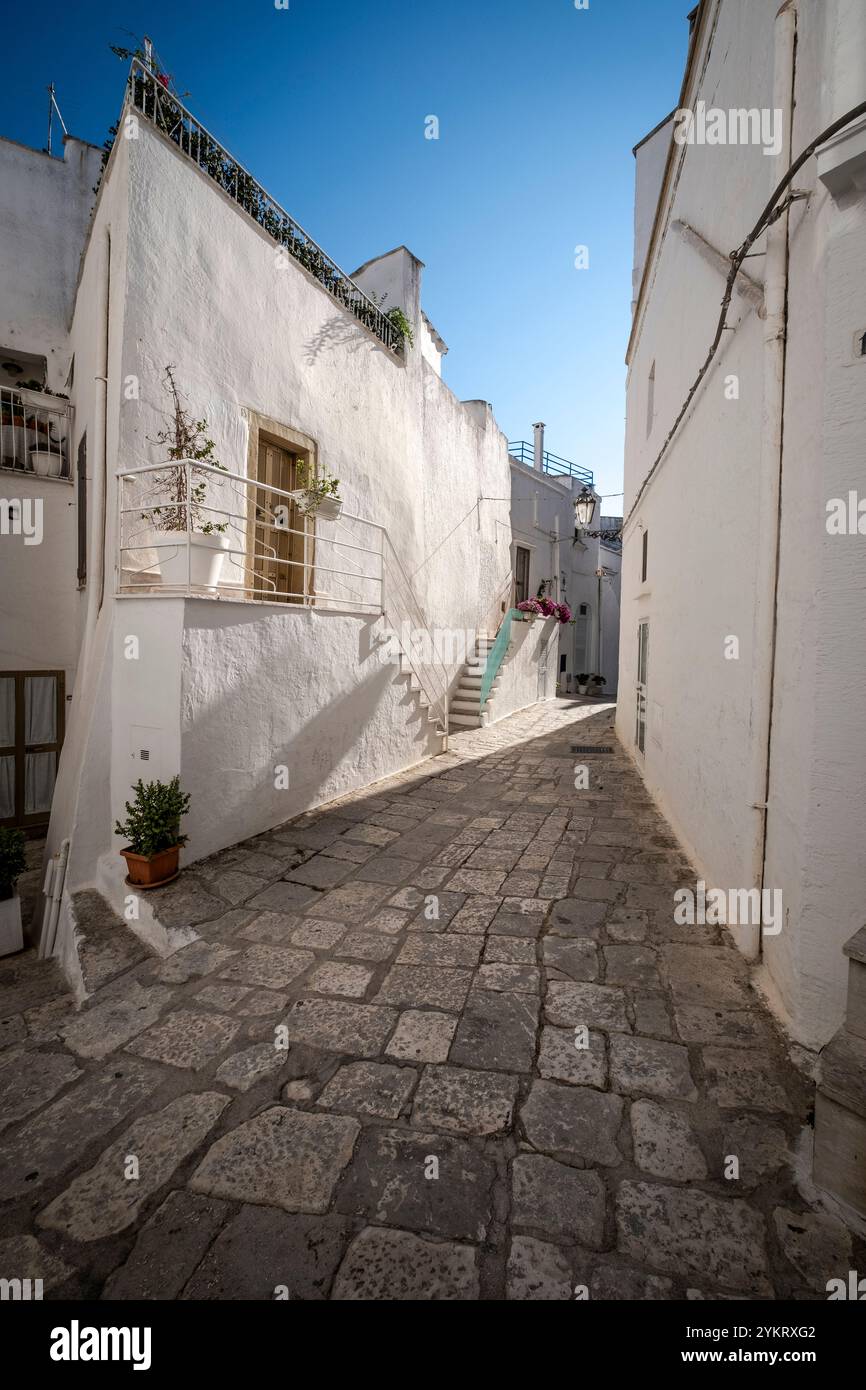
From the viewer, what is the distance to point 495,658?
11.5 metres

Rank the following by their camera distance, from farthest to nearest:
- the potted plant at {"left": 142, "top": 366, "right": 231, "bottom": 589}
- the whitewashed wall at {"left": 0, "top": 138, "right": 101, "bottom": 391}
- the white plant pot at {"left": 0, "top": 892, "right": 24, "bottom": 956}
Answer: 1. the whitewashed wall at {"left": 0, "top": 138, "right": 101, "bottom": 391}
2. the white plant pot at {"left": 0, "top": 892, "right": 24, "bottom": 956}
3. the potted plant at {"left": 142, "top": 366, "right": 231, "bottom": 589}

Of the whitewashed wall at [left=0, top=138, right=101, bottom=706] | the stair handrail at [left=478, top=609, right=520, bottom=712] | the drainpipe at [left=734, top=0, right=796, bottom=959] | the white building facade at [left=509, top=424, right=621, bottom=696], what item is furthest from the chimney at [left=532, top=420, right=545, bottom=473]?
the drainpipe at [left=734, top=0, right=796, bottom=959]

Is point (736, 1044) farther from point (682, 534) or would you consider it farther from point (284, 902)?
point (682, 534)

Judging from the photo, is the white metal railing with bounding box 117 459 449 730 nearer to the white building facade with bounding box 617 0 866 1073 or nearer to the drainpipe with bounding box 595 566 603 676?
the white building facade with bounding box 617 0 866 1073

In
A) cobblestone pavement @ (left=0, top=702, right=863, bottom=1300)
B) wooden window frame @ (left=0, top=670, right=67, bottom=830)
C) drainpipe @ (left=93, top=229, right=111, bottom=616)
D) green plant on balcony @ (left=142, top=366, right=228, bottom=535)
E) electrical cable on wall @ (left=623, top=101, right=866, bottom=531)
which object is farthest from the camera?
wooden window frame @ (left=0, top=670, right=67, bottom=830)

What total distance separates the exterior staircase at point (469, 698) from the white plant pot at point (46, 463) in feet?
24.1

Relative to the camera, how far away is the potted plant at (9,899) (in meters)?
5.01

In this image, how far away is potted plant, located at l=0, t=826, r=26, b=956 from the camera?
16.4ft

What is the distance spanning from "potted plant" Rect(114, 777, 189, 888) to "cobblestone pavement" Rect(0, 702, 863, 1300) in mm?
222

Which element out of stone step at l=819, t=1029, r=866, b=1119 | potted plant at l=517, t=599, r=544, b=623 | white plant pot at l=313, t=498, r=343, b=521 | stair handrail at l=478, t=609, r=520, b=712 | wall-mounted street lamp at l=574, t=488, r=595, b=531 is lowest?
stone step at l=819, t=1029, r=866, b=1119

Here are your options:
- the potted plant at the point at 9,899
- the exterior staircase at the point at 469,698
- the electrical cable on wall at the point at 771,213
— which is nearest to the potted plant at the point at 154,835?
the potted plant at the point at 9,899

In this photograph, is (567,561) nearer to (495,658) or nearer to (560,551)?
(560,551)

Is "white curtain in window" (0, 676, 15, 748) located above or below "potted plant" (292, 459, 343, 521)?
below
